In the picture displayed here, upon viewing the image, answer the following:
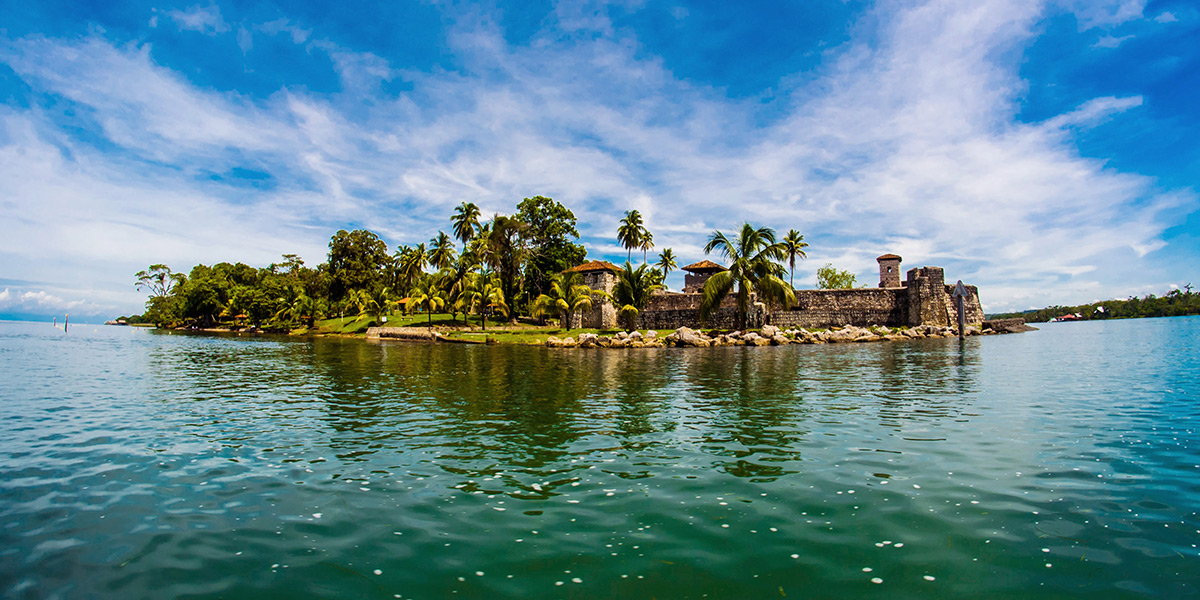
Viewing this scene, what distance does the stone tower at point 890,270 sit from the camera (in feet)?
183

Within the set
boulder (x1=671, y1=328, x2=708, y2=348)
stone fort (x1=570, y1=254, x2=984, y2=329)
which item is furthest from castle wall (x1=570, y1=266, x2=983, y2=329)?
boulder (x1=671, y1=328, x2=708, y2=348)

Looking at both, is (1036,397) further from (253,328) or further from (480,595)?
(253,328)

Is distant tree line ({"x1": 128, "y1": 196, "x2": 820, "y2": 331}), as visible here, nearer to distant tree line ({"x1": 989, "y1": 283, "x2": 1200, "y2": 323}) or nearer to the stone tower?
the stone tower

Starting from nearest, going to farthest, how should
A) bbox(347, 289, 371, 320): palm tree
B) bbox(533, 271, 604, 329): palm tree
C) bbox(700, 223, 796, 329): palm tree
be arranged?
bbox(700, 223, 796, 329): palm tree → bbox(533, 271, 604, 329): palm tree → bbox(347, 289, 371, 320): palm tree

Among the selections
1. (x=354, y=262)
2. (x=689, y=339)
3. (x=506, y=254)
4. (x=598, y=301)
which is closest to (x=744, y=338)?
(x=689, y=339)

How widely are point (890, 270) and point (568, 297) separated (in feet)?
113

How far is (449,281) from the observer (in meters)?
70.2

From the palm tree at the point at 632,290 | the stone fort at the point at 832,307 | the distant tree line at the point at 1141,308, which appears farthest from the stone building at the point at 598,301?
the distant tree line at the point at 1141,308

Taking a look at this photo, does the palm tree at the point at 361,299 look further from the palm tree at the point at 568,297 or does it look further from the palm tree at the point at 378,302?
the palm tree at the point at 568,297

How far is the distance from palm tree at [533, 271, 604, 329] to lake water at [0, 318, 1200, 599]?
124 ft

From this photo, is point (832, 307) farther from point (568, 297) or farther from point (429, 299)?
point (429, 299)

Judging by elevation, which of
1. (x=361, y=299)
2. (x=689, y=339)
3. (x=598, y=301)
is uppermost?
(x=361, y=299)

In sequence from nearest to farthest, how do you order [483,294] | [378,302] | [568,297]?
1. [568,297]
2. [483,294]
3. [378,302]

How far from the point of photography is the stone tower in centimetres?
5581
